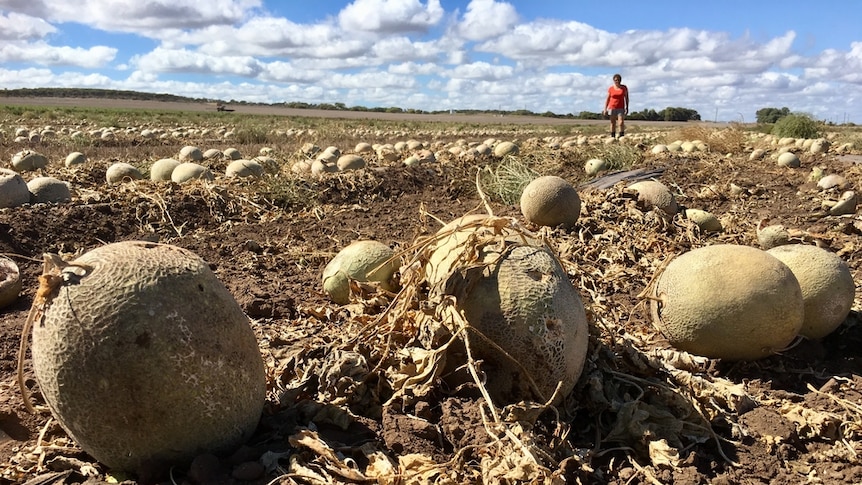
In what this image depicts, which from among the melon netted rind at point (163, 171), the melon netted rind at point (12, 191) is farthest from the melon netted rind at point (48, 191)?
the melon netted rind at point (163, 171)

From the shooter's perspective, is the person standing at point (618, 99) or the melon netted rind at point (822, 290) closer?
the melon netted rind at point (822, 290)

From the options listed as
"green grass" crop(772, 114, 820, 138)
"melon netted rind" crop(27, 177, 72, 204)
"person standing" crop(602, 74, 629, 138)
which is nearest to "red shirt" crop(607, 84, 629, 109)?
"person standing" crop(602, 74, 629, 138)

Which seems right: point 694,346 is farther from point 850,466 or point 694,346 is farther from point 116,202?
point 116,202

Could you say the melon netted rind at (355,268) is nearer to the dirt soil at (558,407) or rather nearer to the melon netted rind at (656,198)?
the dirt soil at (558,407)

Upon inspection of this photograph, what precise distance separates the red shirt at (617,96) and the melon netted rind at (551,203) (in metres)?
11.4

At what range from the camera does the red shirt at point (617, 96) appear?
57.4ft

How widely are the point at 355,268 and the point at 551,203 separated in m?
3.29

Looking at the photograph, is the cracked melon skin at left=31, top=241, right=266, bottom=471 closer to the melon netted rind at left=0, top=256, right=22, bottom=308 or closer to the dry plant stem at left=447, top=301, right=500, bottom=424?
the dry plant stem at left=447, top=301, right=500, bottom=424

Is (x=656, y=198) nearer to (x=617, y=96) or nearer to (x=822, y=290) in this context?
(x=822, y=290)

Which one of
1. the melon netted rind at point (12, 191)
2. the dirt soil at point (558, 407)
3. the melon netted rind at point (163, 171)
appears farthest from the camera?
the melon netted rind at point (163, 171)

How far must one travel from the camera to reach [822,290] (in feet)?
13.9

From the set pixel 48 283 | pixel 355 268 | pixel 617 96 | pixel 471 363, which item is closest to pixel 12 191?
pixel 355 268

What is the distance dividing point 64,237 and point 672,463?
732 cm

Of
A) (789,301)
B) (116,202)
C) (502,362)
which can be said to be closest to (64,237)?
(116,202)
